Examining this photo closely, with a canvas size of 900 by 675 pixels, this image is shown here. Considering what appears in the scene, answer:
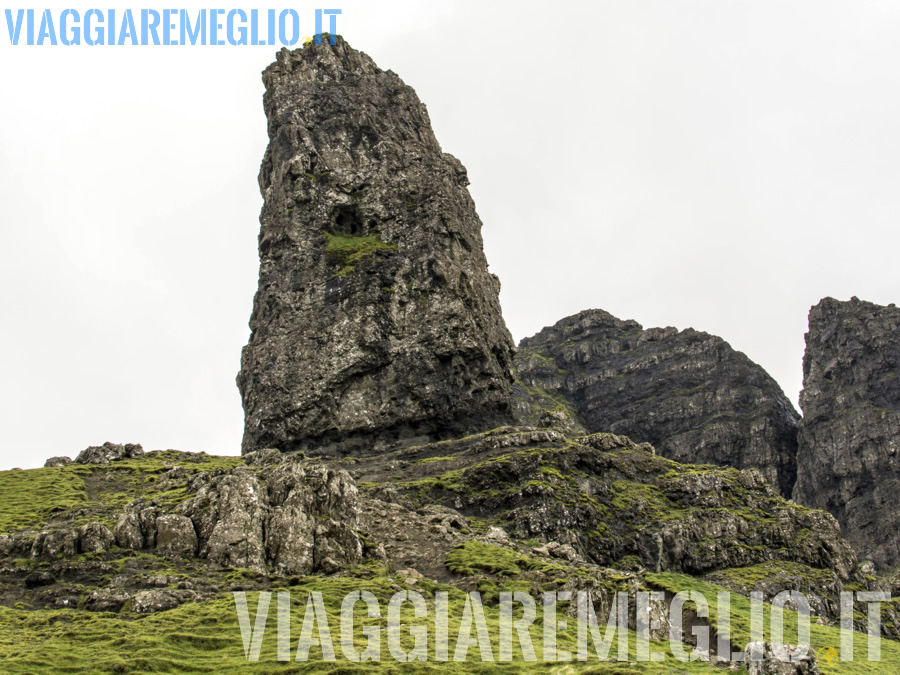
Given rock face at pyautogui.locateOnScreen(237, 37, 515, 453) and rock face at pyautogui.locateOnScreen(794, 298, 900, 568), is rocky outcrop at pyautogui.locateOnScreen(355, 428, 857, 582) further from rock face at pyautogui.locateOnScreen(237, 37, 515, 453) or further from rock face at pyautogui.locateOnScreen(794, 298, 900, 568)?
rock face at pyautogui.locateOnScreen(794, 298, 900, 568)

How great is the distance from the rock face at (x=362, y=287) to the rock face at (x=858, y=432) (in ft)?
296

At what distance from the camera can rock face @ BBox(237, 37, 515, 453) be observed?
11494cm

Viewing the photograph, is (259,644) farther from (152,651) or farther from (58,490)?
(58,490)

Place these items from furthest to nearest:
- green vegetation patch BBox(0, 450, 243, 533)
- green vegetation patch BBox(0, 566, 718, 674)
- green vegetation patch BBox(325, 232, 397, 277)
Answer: green vegetation patch BBox(325, 232, 397, 277) → green vegetation patch BBox(0, 450, 243, 533) → green vegetation patch BBox(0, 566, 718, 674)

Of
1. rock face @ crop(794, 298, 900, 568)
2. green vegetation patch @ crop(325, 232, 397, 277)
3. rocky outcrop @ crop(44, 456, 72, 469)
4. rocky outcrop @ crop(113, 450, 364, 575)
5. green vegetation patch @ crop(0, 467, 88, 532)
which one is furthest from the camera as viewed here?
rock face @ crop(794, 298, 900, 568)

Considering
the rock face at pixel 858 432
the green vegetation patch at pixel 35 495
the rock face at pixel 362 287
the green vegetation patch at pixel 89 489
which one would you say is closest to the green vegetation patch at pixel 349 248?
the rock face at pixel 362 287

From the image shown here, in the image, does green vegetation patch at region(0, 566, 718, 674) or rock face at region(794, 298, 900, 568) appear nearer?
green vegetation patch at region(0, 566, 718, 674)

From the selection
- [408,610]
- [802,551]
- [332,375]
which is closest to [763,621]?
[802,551]

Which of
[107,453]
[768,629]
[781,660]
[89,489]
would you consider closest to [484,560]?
[768,629]

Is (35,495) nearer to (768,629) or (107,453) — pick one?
(107,453)

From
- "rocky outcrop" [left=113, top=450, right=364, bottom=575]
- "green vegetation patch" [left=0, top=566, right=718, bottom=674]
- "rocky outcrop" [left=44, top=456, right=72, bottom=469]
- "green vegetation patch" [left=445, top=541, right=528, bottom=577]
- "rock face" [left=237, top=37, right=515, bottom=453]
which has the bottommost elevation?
"green vegetation patch" [left=0, top=566, right=718, bottom=674]

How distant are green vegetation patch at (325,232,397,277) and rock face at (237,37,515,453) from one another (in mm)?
207

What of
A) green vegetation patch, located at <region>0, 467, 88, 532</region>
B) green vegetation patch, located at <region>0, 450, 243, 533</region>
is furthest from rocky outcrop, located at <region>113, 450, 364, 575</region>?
green vegetation patch, located at <region>0, 467, 88, 532</region>

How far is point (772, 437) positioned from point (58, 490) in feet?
514
